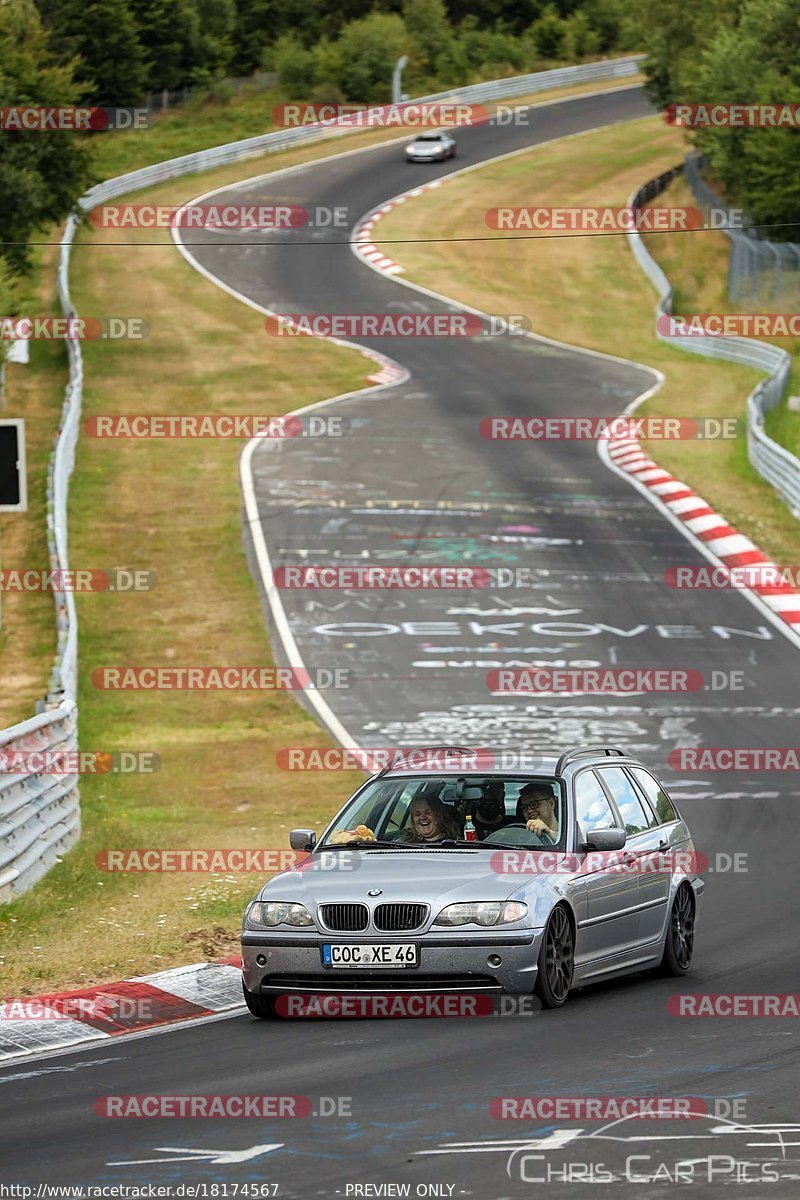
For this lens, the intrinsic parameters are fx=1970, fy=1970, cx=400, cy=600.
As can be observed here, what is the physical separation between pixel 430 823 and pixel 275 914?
121cm

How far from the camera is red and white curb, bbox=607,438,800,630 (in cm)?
2872

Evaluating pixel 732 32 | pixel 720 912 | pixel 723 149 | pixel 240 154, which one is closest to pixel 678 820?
pixel 720 912

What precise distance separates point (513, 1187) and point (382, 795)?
4.97 m

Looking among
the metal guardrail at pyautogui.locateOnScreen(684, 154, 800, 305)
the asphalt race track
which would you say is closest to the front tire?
the asphalt race track

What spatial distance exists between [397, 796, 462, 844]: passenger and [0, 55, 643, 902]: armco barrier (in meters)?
3.99

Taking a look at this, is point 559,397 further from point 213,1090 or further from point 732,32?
point 213,1090

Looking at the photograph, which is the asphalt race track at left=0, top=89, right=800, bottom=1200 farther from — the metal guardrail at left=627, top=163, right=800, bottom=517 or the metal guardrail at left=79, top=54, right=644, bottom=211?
the metal guardrail at left=79, top=54, right=644, bottom=211

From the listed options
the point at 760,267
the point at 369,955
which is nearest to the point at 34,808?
the point at 369,955

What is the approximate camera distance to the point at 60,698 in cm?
2103

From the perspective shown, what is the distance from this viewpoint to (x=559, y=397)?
144ft

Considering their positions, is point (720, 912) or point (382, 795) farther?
point (720, 912)

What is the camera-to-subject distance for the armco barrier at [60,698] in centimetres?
1453
